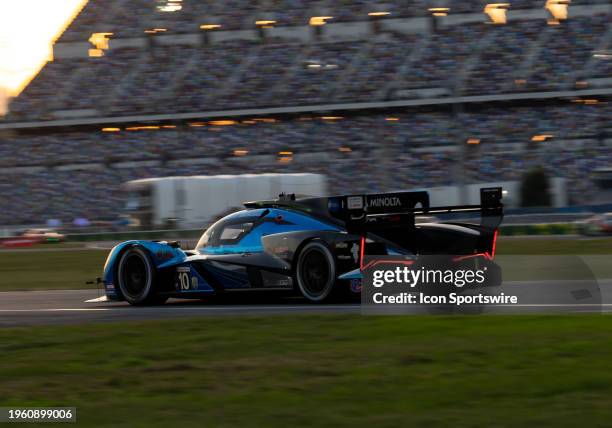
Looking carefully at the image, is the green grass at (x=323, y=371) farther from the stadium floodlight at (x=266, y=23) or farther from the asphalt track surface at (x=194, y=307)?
the stadium floodlight at (x=266, y=23)

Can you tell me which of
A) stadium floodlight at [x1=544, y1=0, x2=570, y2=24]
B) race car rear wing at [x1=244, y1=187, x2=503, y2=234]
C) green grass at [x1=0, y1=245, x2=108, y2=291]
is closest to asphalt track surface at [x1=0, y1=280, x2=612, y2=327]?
Result: race car rear wing at [x1=244, y1=187, x2=503, y2=234]

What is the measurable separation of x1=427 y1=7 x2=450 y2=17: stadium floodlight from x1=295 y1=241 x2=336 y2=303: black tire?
32.5 metres

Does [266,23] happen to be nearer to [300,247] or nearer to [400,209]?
[300,247]

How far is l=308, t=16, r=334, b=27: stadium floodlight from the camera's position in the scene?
1692 inches

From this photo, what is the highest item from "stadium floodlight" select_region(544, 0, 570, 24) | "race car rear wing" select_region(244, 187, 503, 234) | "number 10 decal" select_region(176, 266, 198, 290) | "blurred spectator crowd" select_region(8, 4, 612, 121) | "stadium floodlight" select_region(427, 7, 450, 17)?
"stadium floodlight" select_region(427, 7, 450, 17)

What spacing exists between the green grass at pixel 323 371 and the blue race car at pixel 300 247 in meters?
1.01

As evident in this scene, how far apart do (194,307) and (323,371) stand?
4836 mm

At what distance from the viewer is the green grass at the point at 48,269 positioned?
16.4 m

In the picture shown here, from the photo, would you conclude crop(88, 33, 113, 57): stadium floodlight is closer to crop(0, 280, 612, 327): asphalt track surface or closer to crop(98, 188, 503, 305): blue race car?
crop(0, 280, 612, 327): asphalt track surface

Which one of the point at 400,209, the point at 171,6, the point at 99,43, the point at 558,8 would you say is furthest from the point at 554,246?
the point at 99,43

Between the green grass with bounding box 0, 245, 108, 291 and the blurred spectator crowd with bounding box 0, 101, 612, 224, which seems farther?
the blurred spectator crowd with bounding box 0, 101, 612, 224

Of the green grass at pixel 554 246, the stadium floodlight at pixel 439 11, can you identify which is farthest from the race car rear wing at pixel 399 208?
the stadium floodlight at pixel 439 11

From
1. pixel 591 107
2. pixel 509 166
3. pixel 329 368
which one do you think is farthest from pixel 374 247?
pixel 591 107

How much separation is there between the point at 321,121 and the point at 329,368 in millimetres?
34199
